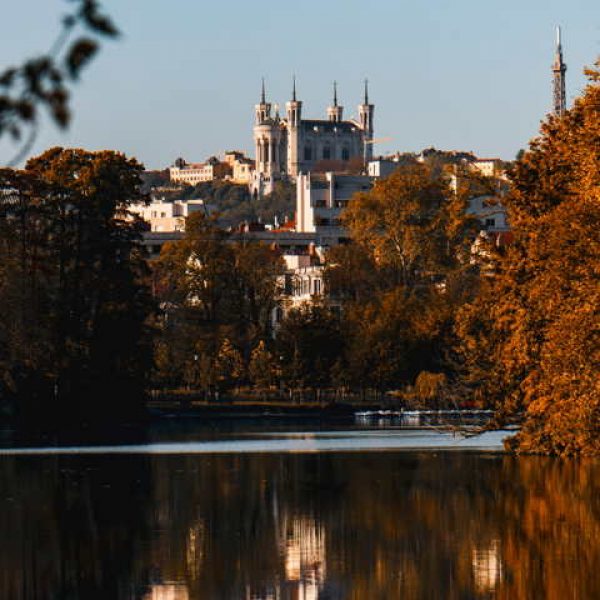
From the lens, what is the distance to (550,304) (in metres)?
43.1

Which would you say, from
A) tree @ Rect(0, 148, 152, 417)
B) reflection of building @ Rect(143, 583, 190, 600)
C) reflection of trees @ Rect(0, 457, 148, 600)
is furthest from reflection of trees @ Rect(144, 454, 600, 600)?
tree @ Rect(0, 148, 152, 417)

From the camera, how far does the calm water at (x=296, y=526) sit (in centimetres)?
2633

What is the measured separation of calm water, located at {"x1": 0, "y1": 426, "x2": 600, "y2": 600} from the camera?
86.4 ft

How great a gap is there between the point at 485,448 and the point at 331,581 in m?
39.7

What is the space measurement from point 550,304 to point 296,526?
408 inches

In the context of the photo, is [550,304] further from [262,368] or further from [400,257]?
[400,257]

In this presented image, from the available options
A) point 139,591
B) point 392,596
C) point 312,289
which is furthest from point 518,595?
point 312,289

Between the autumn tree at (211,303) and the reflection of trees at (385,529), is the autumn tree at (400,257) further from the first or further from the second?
the reflection of trees at (385,529)

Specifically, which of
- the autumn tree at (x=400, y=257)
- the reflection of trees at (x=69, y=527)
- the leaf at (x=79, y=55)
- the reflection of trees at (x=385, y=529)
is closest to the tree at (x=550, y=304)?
the reflection of trees at (x=385, y=529)

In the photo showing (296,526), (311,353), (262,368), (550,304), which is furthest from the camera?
(311,353)

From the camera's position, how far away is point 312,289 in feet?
547

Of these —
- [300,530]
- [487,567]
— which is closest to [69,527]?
[300,530]

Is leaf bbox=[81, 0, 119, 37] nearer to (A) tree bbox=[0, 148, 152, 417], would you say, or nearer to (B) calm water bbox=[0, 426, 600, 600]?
(B) calm water bbox=[0, 426, 600, 600]

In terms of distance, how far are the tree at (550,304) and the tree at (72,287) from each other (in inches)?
847
